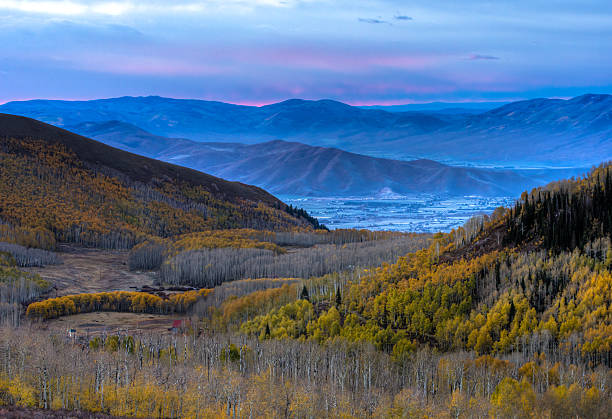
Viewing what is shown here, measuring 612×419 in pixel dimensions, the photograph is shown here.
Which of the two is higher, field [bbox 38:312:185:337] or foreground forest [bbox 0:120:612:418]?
foreground forest [bbox 0:120:612:418]

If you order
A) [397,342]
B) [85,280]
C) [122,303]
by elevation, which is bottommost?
[122,303]

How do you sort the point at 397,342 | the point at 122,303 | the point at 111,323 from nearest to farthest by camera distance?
the point at 397,342
the point at 111,323
the point at 122,303

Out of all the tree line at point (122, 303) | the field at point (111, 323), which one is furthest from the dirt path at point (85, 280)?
the field at point (111, 323)

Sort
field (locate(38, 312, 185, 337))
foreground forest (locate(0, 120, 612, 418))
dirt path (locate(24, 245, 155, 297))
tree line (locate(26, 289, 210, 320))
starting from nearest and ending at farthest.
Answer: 1. foreground forest (locate(0, 120, 612, 418))
2. field (locate(38, 312, 185, 337))
3. tree line (locate(26, 289, 210, 320))
4. dirt path (locate(24, 245, 155, 297))

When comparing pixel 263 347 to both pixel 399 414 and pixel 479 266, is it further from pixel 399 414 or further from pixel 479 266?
pixel 479 266

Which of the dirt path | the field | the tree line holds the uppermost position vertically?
the dirt path

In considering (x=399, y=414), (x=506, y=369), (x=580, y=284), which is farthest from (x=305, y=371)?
(x=580, y=284)

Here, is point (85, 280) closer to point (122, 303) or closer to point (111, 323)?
point (122, 303)

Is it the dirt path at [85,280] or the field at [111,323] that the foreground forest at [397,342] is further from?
the dirt path at [85,280]

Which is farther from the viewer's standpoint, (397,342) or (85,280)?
(85,280)

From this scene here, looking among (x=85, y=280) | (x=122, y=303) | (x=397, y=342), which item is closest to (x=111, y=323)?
(x=122, y=303)

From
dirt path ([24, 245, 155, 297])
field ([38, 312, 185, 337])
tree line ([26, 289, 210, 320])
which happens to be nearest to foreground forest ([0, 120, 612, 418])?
tree line ([26, 289, 210, 320])

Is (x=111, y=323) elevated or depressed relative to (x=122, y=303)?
depressed

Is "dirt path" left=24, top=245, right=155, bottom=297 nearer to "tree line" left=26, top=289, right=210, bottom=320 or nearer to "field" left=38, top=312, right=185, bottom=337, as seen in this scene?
"tree line" left=26, top=289, right=210, bottom=320
